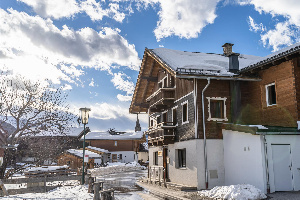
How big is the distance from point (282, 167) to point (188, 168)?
18.6 feet

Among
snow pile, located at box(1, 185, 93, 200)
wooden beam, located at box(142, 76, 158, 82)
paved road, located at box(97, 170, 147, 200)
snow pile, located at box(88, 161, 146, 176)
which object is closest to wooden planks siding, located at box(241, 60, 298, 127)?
paved road, located at box(97, 170, 147, 200)

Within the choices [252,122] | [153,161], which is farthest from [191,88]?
[153,161]

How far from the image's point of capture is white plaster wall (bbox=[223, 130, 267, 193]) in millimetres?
13523

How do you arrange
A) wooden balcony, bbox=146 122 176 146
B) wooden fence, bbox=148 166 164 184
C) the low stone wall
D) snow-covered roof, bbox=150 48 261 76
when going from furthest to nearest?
the low stone wall → wooden balcony, bbox=146 122 176 146 → wooden fence, bbox=148 166 164 184 → snow-covered roof, bbox=150 48 261 76

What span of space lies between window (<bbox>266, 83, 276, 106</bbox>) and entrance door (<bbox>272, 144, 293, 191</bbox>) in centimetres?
374

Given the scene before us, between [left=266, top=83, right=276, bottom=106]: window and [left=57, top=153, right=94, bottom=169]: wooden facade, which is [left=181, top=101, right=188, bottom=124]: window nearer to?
[left=266, top=83, right=276, bottom=106]: window

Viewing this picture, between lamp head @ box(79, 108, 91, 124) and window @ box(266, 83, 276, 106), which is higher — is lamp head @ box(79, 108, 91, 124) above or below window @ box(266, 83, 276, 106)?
below

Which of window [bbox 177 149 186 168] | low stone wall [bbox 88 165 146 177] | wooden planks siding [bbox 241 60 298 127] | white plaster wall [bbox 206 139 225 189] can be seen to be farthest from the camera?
low stone wall [bbox 88 165 146 177]

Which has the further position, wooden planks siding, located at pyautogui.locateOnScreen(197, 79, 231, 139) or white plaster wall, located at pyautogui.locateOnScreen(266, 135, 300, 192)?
wooden planks siding, located at pyautogui.locateOnScreen(197, 79, 231, 139)

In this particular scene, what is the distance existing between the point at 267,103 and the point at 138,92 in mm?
13111

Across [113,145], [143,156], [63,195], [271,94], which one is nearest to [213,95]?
[271,94]

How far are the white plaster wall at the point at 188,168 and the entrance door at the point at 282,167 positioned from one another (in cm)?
444

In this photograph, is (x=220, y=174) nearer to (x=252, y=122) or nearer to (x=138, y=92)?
(x=252, y=122)

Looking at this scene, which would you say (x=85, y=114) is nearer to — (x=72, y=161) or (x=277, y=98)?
(x=277, y=98)
